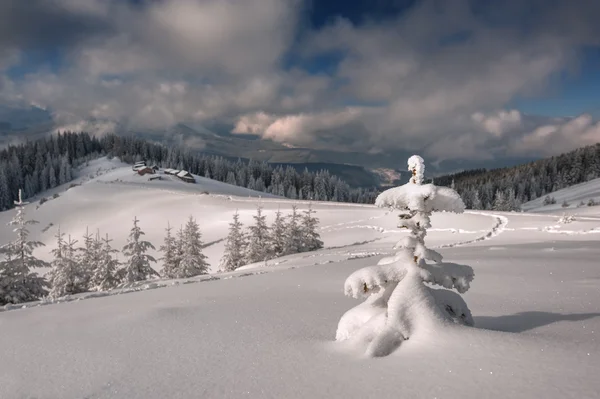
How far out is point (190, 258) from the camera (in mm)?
36688

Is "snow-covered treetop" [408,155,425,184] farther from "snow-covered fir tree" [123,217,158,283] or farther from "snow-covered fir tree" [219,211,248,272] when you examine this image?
"snow-covered fir tree" [219,211,248,272]

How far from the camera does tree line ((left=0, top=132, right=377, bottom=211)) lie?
142m

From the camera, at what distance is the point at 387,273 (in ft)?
19.4

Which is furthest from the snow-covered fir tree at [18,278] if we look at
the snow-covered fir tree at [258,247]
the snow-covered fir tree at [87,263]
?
the snow-covered fir tree at [258,247]

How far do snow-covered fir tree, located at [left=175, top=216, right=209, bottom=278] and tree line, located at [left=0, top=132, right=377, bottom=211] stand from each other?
106889 mm

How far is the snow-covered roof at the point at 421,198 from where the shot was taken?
5.64m

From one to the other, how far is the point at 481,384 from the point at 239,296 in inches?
334

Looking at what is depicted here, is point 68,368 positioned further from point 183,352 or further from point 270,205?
point 270,205

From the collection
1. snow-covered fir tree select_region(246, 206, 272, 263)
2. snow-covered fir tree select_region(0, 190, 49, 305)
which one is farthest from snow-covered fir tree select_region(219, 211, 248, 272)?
snow-covered fir tree select_region(0, 190, 49, 305)

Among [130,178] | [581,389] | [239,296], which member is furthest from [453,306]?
[130,178]

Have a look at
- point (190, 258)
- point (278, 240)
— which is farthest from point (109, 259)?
point (278, 240)

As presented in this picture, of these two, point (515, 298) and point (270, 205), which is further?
point (270, 205)

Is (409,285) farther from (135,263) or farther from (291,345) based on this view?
(135,263)

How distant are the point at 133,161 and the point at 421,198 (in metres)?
180
